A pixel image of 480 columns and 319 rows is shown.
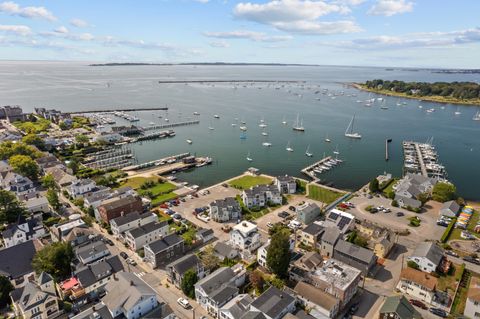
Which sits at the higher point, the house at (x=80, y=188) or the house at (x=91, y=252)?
the house at (x=80, y=188)

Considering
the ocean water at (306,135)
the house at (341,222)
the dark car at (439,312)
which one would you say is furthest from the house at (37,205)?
the dark car at (439,312)

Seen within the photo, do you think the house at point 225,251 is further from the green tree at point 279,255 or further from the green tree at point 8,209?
the green tree at point 8,209

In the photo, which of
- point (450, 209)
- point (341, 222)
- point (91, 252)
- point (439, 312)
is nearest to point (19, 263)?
point (91, 252)

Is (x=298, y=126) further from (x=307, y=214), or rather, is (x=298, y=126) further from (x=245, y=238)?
(x=245, y=238)

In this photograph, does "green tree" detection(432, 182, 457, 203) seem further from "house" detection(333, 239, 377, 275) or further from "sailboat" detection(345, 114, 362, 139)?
"sailboat" detection(345, 114, 362, 139)

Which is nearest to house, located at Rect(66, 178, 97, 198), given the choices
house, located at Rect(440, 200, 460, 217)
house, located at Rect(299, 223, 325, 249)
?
house, located at Rect(299, 223, 325, 249)

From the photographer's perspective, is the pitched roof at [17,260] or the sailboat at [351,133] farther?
the sailboat at [351,133]

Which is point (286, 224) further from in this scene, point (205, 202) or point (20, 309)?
point (20, 309)
